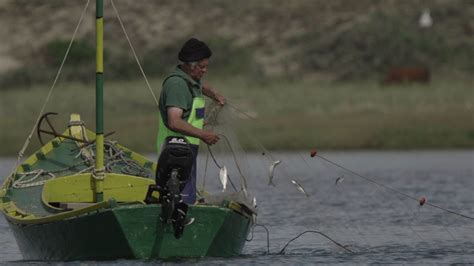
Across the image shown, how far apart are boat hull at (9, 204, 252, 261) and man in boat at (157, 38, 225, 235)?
1.66 ft

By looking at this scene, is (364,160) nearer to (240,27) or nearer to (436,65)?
(436,65)

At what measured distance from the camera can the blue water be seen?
677 inches

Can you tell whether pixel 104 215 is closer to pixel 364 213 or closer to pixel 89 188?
pixel 89 188

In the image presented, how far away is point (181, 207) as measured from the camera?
14.9 metres

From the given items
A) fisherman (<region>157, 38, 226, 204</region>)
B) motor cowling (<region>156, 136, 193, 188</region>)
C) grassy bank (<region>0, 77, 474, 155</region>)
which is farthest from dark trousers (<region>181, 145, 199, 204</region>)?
grassy bank (<region>0, 77, 474, 155</region>)

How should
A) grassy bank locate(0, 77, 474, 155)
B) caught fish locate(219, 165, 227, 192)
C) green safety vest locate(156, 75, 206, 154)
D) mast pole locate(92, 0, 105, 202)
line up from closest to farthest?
green safety vest locate(156, 75, 206, 154) < caught fish locate(219, 165, 227, 192) < mast pole locate(92, 0, 105, 202) < grassy bank locate(0, 77, 474, 155)

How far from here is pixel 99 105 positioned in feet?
53.7

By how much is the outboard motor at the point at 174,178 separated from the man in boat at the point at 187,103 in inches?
6.9

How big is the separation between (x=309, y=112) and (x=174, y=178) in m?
26.9

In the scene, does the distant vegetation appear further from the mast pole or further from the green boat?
the mast pole

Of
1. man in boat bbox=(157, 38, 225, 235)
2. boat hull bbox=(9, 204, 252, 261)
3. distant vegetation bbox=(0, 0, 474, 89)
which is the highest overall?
distant vegetation bbox=(0, 0, 474, 89)

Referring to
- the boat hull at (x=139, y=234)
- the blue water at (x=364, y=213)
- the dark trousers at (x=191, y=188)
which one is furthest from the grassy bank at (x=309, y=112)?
the boat hull at (x=139, y=234)

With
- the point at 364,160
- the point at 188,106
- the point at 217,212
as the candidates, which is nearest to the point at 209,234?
the point at 217,212

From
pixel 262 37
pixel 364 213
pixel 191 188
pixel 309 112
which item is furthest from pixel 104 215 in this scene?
pixel 262 37
